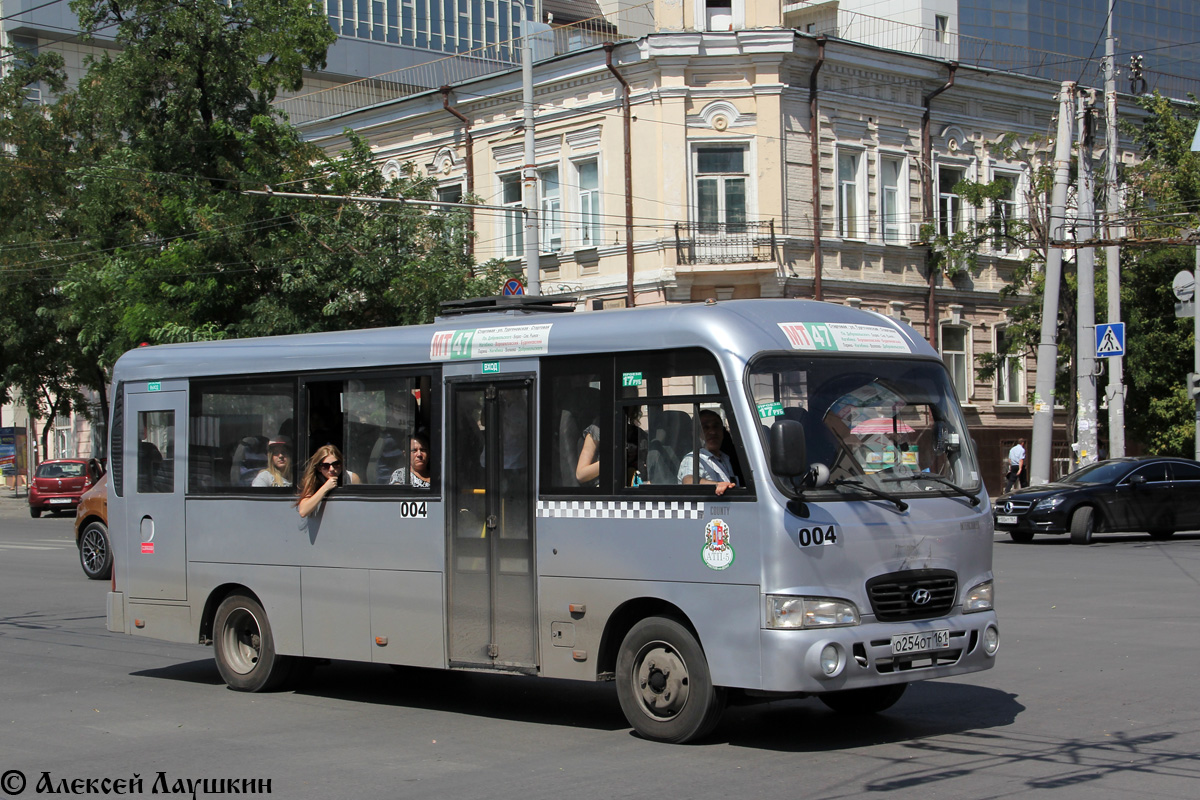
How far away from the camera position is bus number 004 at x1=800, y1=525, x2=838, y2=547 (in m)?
7.60

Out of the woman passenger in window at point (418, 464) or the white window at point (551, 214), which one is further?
the white window at point (551, 214)

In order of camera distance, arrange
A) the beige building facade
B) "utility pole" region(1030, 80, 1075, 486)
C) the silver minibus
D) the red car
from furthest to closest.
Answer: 1. the red car
2. the beige building facade
3. "utility pole" region(1030, 80, 1075, 486)
4. the silver minibus

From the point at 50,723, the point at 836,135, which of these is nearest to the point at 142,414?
the point at 50,723

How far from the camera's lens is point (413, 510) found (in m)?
9.37

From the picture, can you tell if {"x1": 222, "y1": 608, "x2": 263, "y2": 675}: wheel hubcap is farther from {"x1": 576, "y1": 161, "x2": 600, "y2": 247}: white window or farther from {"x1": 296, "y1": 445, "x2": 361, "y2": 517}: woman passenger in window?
{"x1": 576, "y1": 161, "x2": 600, "y2": 247}: white window

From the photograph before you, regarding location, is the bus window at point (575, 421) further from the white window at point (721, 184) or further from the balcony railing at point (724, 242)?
the white window at point (721, 184)

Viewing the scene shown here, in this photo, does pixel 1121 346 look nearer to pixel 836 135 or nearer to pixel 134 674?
pixel 836 135

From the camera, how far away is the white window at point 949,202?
35281 millimetres

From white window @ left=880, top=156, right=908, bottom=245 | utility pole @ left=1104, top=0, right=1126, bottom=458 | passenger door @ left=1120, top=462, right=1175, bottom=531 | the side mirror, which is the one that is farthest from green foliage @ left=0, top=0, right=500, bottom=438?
the side mirror

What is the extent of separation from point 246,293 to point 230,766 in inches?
949

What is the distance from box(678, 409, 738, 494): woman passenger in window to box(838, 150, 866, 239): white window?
25.7 m

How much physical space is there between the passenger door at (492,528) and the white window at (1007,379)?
28.8 m

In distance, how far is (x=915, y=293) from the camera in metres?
34.5

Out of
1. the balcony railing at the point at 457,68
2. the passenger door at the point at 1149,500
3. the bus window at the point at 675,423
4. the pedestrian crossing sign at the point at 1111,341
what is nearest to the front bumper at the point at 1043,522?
the passenger door at the point at 1149,500
